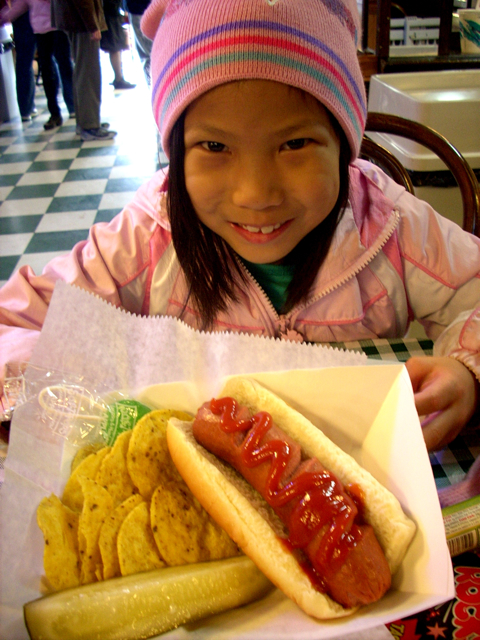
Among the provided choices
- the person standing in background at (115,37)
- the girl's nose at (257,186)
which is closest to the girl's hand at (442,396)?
the girl's nose at (257,186)

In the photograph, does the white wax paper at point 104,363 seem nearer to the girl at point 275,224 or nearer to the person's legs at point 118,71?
the girl at point 275,224

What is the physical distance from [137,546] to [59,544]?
144mm

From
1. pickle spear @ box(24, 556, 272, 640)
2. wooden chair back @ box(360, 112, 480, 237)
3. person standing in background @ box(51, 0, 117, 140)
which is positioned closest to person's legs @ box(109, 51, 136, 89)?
person standing in background @ box(51, 0, 117, 140)

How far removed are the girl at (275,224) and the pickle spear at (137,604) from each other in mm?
565

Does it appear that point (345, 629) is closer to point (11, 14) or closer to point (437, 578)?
point (437, 578)

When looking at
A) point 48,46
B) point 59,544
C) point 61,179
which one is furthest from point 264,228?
point 48,46

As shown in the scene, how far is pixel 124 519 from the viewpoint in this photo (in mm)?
924

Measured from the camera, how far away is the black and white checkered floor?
14.5ft

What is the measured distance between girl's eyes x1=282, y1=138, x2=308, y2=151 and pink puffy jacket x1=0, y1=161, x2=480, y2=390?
443mm

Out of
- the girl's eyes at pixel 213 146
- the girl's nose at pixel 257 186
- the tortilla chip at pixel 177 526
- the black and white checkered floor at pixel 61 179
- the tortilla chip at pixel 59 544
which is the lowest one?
the black and white checkered floor at pixel 61 179

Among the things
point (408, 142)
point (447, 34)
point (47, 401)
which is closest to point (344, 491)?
point (47, 401)

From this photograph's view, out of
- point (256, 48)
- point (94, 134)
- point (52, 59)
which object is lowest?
point (94, 134)

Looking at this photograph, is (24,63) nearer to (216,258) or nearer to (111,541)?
(216,258)

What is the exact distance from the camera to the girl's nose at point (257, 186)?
110 centimetres
